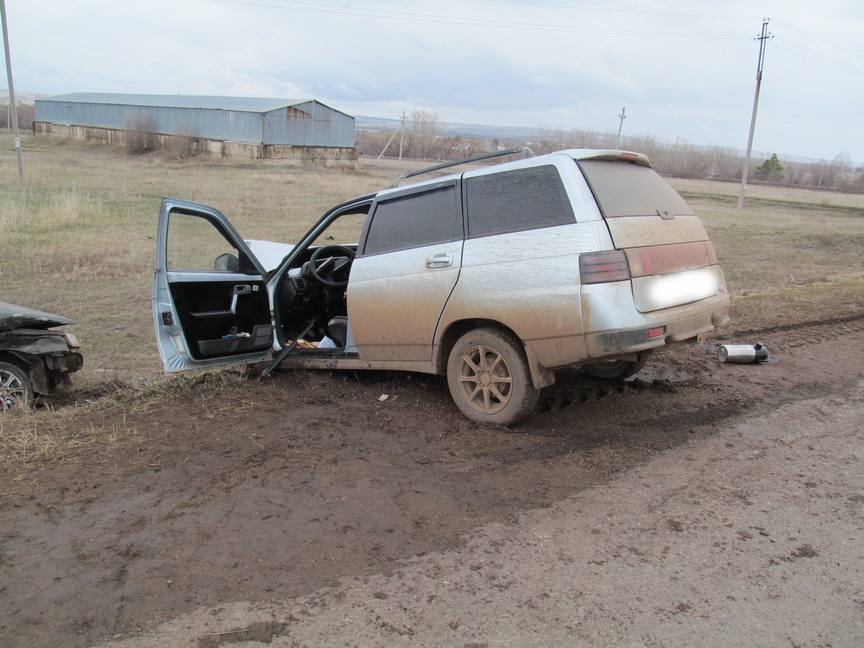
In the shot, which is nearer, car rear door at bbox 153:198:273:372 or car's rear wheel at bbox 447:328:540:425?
car's rear wheel at bbox 447:328:540:425

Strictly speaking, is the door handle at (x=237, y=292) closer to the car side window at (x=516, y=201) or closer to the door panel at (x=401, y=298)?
the door panel at (x=401, y=298)

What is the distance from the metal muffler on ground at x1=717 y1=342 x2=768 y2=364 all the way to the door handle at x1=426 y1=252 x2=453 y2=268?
3.16m

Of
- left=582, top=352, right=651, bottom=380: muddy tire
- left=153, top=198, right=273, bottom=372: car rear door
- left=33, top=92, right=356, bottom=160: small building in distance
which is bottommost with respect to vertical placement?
left=582, top=352, right=651, bottom=380: muddy tire

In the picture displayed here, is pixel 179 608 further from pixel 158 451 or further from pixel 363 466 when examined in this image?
pixel 158 451

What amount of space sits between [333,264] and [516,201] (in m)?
2.68

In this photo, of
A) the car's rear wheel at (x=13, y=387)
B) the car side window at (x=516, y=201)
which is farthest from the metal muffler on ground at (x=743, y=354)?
the car's rear wheel at (x=13, y=387)

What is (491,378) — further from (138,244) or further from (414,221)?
(138,244)

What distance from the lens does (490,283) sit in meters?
4.35

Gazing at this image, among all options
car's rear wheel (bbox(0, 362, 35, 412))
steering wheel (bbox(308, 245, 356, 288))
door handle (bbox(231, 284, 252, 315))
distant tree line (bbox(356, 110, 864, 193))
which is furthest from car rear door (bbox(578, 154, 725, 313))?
distant tree line (bbox(356, 110, 864, 193))

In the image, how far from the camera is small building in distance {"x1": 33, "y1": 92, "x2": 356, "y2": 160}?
47438 mm

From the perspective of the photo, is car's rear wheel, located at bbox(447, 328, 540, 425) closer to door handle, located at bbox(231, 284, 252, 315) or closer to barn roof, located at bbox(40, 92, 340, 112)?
door handle, located at bbox(231, 284, 252, 315)

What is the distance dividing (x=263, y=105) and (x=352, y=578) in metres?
52.4

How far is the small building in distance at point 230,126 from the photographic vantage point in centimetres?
4744

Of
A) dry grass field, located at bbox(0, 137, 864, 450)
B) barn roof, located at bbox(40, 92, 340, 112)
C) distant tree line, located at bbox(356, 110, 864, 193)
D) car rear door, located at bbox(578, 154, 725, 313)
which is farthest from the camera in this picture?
distant tree line, located at bbox(356, 110, 864, 193)
